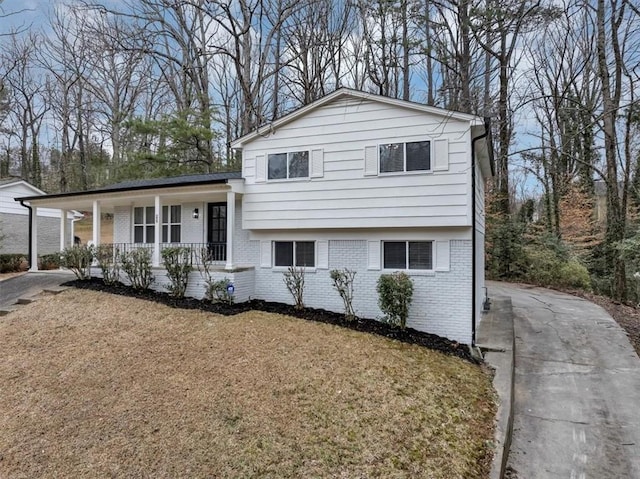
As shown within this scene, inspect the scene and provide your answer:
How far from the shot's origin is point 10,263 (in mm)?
15164

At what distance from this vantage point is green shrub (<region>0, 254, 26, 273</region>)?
15.0 metres

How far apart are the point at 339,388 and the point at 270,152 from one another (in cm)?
635

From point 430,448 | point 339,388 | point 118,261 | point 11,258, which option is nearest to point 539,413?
point 430,448

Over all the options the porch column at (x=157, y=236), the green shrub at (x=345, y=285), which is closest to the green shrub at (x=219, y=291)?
the porch column at (x=157, y=236)

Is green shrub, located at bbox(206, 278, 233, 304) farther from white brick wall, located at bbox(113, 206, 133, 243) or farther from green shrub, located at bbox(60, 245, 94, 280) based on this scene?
white brick wall, located at bbox(113, 206, 133, 243)

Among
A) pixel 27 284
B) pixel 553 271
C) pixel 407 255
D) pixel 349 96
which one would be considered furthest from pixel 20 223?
pixel 553 271

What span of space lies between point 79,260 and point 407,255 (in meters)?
9.18

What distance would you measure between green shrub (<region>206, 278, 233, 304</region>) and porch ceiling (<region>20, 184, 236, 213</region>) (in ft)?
7.51

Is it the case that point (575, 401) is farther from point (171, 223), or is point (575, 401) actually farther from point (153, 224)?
point (153, 224)

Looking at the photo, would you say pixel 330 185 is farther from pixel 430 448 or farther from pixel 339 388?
pixel 430 448

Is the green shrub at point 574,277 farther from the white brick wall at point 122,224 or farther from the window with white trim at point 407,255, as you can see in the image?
the white brick wall at point 122,224

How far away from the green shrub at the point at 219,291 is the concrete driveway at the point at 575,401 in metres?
6.29

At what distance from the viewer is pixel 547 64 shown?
60.9ft

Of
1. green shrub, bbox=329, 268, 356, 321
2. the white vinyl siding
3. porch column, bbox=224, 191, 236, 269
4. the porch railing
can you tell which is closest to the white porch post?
the porch railing
